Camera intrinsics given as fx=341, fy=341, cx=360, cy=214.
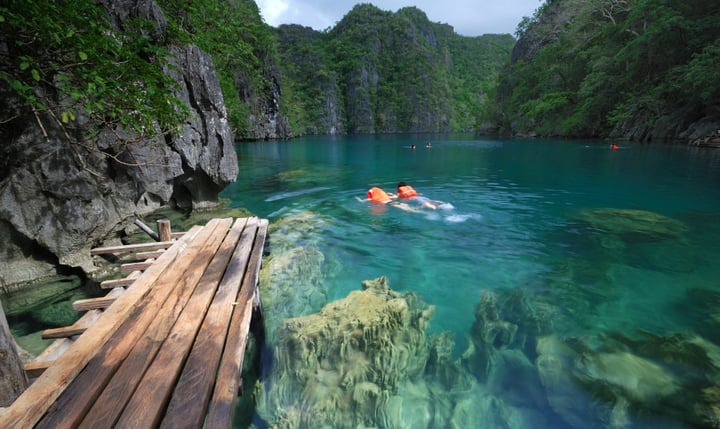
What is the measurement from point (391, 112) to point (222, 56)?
101748mm

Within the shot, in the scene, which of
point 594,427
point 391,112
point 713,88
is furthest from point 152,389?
point 391,112

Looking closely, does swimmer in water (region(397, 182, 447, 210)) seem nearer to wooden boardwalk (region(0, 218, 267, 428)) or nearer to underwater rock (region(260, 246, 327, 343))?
underwater rock (region(260, 246, 327, 343))

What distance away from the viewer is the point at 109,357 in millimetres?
2492

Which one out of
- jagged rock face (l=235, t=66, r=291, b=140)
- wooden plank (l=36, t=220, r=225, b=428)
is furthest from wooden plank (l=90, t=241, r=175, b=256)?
jagged rock face (l=235, t=66, r=291, b=140)

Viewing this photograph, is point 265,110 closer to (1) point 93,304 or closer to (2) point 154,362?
(1) point 93,304

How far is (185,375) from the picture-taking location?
7.81 ft

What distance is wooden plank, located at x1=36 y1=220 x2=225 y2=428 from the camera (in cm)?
200

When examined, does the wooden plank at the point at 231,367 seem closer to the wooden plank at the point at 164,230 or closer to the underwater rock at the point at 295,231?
the wooden plank at the point at 164,230

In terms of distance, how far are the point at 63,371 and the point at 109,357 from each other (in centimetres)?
26

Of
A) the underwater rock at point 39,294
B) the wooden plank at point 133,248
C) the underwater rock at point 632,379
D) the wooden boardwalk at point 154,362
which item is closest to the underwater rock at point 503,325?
the underwater rock at point 632,379

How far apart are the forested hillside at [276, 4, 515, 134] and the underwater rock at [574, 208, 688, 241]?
81.6m

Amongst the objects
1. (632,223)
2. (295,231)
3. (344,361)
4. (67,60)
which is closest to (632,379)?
(344,361)

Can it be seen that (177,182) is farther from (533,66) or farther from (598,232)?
(533,66)

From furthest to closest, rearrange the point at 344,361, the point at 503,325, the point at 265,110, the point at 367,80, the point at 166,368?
1. the point at 367,80
2. the point at 265,110
3. the point at 503,325
4. the point at 344,361
5. the point at 166,368
